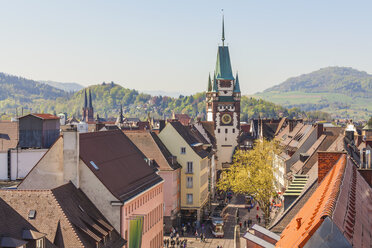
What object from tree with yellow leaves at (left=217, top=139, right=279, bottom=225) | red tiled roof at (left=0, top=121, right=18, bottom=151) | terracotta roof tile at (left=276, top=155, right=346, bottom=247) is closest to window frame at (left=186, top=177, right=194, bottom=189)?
tree with yellow leaves at (left=217, top=139, right=279, bottom=225)

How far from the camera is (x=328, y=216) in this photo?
31.7 feet

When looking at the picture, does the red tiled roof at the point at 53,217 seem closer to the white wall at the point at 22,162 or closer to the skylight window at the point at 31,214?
the skylight window at the point at 31,214

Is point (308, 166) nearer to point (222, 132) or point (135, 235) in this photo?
point (135, 235)

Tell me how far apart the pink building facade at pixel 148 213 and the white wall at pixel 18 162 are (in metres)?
12.1

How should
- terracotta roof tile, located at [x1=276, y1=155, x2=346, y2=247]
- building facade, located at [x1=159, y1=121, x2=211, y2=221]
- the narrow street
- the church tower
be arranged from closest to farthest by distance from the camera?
terracotta roof tile, located at [x1=276, y1=155, x2=346, y2=247] < the narrow street < building facade, located at [x1=159, y1=121, x2=211, y2=221] < the church tower

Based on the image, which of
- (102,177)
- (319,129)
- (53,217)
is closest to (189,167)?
(319,129)

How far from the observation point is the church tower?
131500 millimetres

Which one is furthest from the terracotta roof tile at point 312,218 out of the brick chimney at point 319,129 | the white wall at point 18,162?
the brick chimney at point 319,129

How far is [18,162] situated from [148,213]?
1533 centimetres

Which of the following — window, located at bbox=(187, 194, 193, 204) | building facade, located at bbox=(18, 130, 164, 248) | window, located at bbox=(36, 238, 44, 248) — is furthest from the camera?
window, located at bbox=(187, 194, 193, 204)

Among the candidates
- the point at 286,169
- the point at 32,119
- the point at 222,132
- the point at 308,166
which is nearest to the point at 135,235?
the point at 32,119

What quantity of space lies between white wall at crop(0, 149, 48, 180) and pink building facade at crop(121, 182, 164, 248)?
39.9 feet

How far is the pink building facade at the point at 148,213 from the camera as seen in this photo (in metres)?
44.1

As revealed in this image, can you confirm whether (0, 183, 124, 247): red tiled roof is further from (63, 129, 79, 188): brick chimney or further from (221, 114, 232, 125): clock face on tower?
(221, 114, 232, 125): clock face on tower
